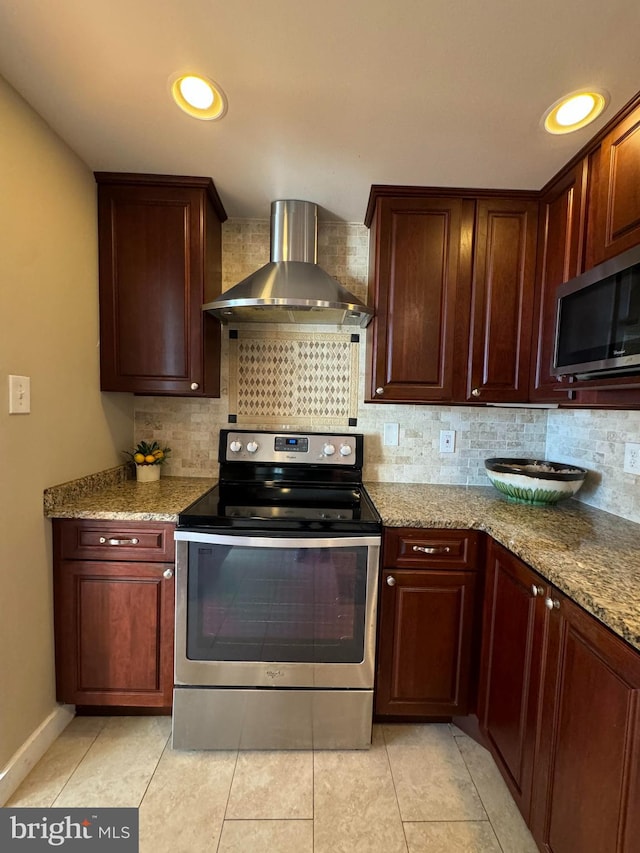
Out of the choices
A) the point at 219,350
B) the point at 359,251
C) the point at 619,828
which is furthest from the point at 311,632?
the point at 359,251

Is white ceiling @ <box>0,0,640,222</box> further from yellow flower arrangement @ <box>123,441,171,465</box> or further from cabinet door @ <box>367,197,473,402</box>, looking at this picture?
yellow flower arrangement @ <box>123,441,171,465</box>

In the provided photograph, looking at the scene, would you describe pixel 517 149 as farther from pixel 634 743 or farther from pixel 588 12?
pixel 634 743

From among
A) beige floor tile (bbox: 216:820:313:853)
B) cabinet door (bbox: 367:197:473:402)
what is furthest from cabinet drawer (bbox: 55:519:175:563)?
cabinet door (bbox: 367:197:473:402)

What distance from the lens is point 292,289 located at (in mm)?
1649

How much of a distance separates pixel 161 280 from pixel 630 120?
72.4 inches

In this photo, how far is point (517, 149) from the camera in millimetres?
1452

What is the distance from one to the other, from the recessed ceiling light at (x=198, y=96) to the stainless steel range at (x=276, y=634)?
143 centimetres

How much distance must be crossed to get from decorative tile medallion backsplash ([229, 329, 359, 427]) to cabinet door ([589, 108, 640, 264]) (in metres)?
1.11

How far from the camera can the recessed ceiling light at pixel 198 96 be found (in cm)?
118

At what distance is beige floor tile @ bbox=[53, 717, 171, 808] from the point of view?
1270mm

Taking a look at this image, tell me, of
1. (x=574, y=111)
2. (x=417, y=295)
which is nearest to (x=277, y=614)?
(x=417, y=295)

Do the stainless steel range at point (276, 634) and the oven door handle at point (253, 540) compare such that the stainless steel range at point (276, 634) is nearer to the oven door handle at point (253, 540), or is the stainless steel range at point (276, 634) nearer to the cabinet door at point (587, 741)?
the oven door handle at point (253, 540)

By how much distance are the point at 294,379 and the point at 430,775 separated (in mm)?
1785

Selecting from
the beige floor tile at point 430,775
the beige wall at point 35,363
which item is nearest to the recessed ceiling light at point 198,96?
the beige wall at point 35,363
